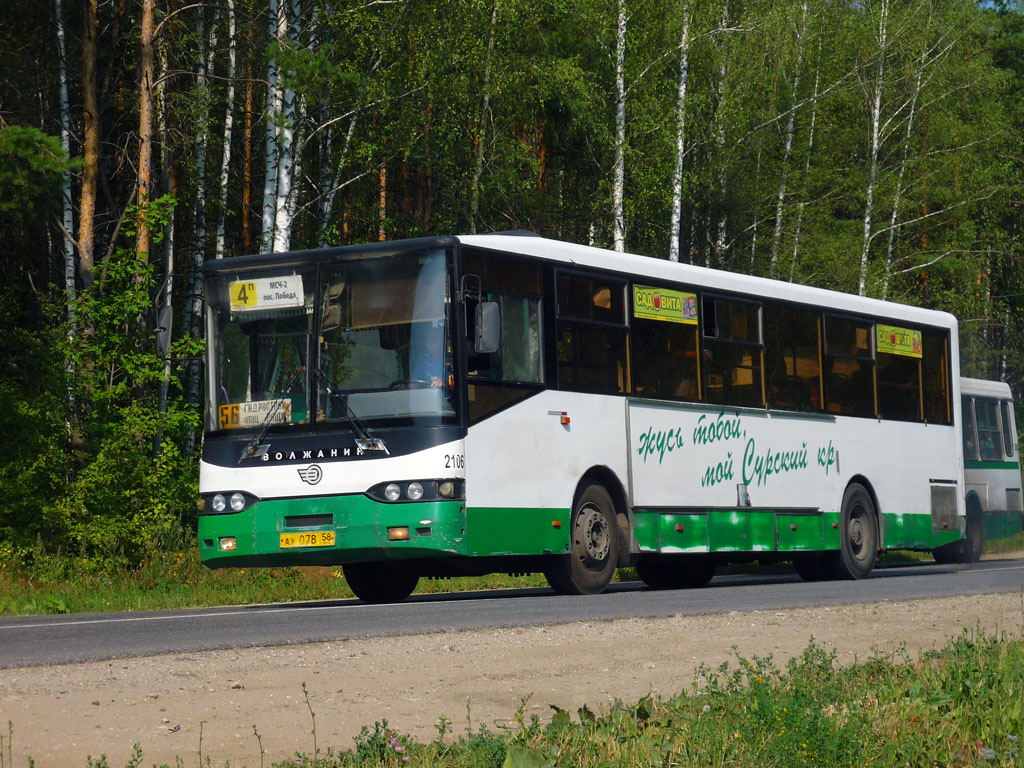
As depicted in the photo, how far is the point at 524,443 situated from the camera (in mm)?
14367

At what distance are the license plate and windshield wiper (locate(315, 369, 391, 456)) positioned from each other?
2.63ft

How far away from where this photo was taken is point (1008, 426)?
30219mm

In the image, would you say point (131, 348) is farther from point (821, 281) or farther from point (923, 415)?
point (821, 281)

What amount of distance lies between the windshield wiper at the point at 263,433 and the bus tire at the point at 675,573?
243 inches

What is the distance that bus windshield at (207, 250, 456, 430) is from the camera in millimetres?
13633

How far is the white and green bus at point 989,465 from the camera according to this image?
94.5 feet

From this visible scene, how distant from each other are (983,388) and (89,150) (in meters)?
16.7

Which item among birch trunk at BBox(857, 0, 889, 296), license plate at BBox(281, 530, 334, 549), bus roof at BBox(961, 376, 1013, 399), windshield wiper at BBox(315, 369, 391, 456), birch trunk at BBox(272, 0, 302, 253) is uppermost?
birch trunk at BBox(857, 0, 889, 296)

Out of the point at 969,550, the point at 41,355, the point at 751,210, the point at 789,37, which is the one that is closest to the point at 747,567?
the point at 969,550

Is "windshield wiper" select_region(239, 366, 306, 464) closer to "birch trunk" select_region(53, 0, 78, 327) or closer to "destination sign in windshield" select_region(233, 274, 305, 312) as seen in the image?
"destination sign in windshield" select_region(233, 274, 305, 312)

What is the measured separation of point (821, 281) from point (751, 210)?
8.91ft

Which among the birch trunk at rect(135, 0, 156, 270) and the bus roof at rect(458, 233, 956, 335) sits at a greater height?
the birch trunk at rect(135, 0, 156, 270)

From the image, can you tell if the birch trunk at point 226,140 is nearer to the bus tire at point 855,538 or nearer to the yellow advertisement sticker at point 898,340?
the yellow advertisement sticker at point 898,340

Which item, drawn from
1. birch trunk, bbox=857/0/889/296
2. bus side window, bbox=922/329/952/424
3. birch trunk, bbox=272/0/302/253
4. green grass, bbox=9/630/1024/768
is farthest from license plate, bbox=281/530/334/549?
birch trunk, bbox=857/0/889/296
